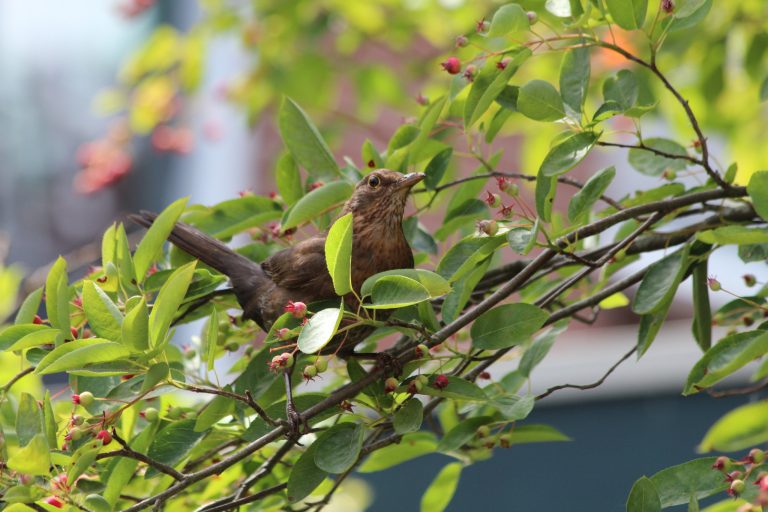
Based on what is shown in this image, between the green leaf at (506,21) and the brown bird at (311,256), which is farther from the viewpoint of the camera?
the brown bird at (311,256)

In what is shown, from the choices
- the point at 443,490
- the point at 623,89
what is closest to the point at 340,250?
the point at 623,89

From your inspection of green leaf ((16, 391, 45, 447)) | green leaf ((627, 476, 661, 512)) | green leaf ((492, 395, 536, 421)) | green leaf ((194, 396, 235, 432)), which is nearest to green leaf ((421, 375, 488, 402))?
green leaf ((492, 395, 536, 421))

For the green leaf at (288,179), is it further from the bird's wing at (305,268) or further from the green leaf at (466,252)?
the green leaf at (466,252)

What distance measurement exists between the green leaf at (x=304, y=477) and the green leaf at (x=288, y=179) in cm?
79

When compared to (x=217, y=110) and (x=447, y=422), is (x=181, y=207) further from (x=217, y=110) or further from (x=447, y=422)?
(x=217, y=110)

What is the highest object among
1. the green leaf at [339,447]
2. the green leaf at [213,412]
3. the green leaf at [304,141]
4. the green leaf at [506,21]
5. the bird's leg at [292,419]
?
the green leaf at [506,21]

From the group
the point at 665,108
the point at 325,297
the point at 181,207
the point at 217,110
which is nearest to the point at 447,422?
the point at 325,297

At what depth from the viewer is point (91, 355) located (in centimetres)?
202

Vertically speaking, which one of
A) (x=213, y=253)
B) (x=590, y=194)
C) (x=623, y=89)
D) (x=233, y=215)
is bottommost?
(x=213, y=253)

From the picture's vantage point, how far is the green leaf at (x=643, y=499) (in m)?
1.99

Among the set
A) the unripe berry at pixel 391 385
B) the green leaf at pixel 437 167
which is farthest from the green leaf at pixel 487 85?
the unripe berry at pixel 391 385

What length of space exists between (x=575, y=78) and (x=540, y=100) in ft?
0.44

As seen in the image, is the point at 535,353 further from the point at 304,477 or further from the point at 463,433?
the point at 304,477

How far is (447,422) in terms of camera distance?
9.35ft
